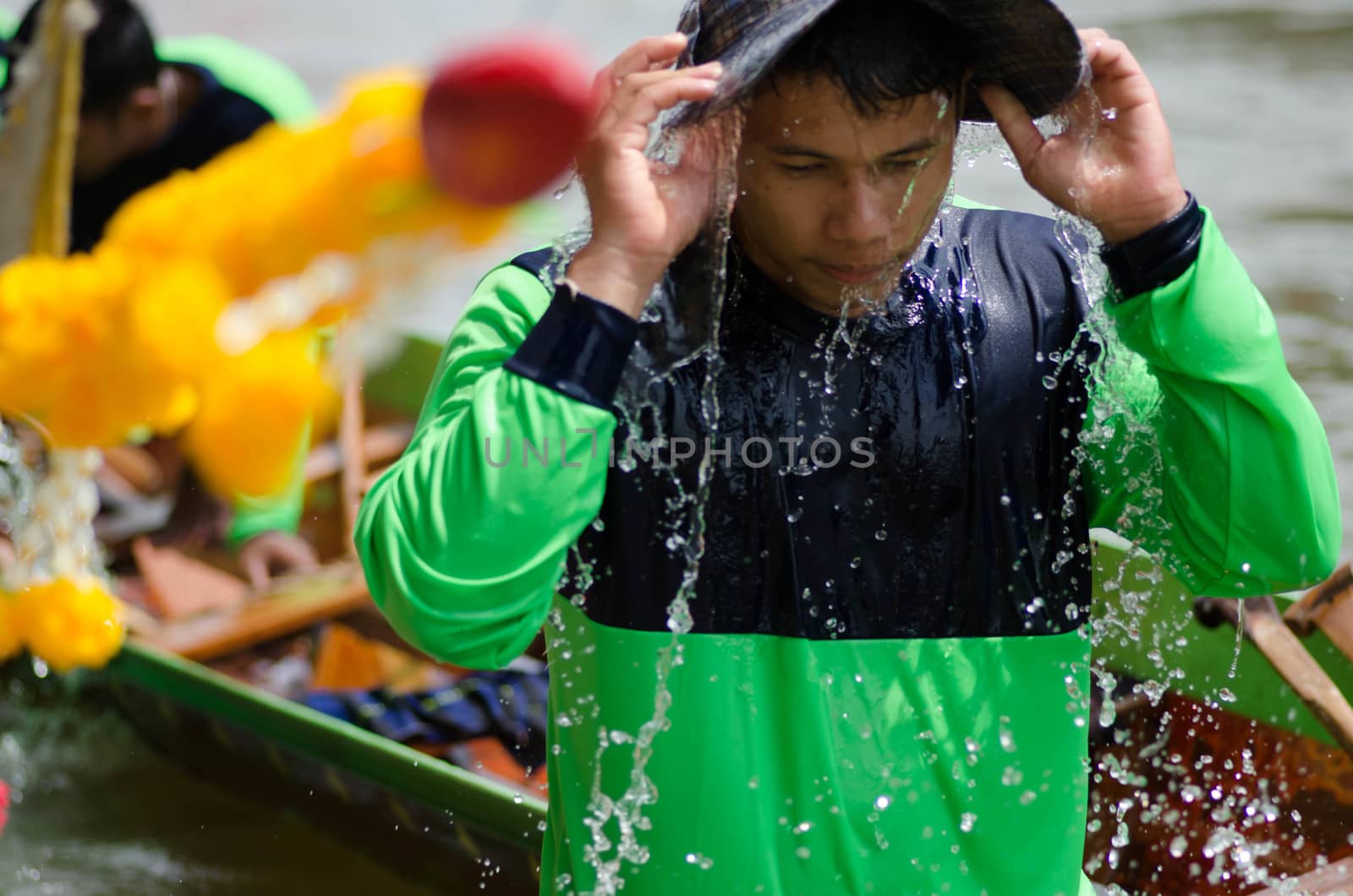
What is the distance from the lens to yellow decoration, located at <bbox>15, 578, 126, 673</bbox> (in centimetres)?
140

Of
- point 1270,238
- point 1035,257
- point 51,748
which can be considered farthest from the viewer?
point 1270,238

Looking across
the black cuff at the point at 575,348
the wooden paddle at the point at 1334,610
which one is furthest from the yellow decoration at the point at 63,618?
the wooden paddle at the point at 1334,610

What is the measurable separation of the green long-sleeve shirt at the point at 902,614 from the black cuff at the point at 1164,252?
1 cm

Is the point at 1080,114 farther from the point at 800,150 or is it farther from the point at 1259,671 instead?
the point at 1259,671

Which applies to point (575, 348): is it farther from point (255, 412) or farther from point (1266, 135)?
point (1266, 135)

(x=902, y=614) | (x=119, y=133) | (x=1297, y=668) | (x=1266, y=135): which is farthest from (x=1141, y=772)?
(x=1266, y=135)

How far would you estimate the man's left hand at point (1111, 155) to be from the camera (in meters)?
1.52

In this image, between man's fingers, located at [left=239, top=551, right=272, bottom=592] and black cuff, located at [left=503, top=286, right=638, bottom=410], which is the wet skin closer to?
black cuff, located at [left=503, top=286, right=638, bottom=410]

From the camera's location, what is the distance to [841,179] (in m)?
1.53

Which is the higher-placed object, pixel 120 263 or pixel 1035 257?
pixel 120 263

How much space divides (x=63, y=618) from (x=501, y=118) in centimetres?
84

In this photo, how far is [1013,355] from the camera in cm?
167

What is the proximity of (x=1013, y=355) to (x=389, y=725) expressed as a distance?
2138 millimetres

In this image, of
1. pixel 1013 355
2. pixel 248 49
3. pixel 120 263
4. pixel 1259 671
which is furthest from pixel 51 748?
pixel 120 263
